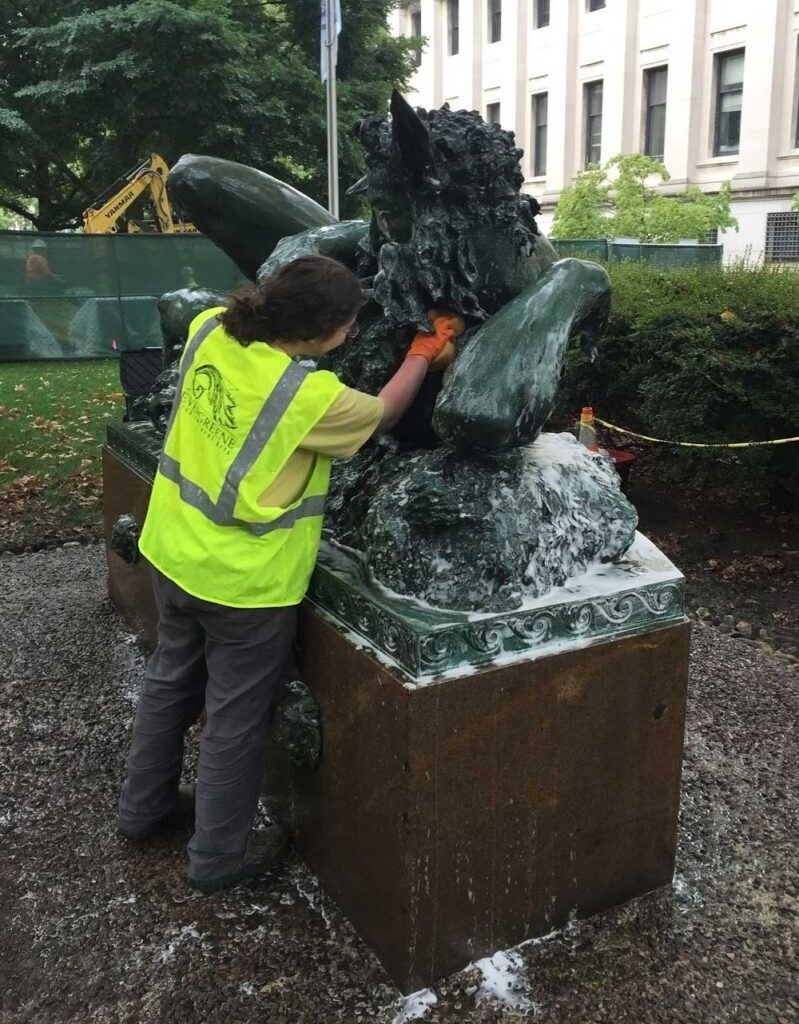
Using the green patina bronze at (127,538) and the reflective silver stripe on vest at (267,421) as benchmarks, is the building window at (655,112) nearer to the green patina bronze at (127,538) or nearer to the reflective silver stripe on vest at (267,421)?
the green patina bronze at (127,538)

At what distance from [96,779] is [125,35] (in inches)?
615

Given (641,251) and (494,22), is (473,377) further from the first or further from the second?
(494,22)

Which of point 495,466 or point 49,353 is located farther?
point 49,353

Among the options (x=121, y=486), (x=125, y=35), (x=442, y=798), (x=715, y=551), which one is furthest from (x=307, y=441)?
(x=125, y=35)

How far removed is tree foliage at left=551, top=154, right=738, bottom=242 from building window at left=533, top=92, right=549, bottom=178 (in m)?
9.79

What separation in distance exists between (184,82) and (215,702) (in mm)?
16152

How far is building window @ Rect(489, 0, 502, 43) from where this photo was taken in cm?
3509

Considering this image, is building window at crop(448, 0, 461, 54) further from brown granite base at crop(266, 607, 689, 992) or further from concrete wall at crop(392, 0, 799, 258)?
brown granite base at crop(266, 607, 689, 992)

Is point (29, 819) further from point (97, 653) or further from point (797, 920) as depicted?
point (797, 920)

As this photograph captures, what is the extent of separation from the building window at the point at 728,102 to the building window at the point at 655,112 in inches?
67.3

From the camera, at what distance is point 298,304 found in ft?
7.60

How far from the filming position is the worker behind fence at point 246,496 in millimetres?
2318

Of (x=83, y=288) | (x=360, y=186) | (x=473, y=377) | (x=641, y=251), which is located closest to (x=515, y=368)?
(x=473, y=377)

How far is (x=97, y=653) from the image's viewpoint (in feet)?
→ 14.9
